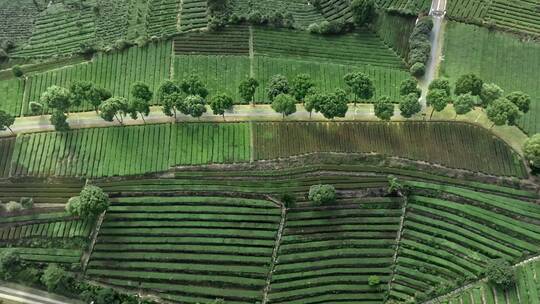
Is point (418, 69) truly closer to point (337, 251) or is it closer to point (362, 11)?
point (362, 11)

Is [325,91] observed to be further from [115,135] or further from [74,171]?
[74,171]

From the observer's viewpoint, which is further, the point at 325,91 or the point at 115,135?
the point at 325,91

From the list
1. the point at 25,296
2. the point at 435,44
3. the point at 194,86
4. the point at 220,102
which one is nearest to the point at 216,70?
the point at 194,86

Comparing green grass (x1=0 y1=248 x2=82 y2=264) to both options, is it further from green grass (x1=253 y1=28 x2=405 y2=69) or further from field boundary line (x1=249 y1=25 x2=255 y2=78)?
green grass (x1=253 y1=28 x2=405 y2=69)

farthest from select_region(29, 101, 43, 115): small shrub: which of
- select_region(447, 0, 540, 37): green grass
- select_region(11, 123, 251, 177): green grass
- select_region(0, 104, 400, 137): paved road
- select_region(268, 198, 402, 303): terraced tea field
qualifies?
select_region(447, 0, 540, 37): green grass

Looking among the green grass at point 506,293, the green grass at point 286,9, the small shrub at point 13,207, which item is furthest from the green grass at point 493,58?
the small shrub at point 13,207

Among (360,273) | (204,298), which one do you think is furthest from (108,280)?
(360,273)
